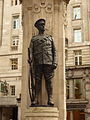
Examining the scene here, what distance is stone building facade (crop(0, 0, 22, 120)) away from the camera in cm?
3541

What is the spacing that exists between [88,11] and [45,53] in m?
26.5

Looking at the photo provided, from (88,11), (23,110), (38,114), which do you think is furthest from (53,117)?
(88,11)

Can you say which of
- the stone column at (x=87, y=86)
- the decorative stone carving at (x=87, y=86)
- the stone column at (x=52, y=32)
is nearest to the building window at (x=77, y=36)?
the stone column at (x=87, y=86)

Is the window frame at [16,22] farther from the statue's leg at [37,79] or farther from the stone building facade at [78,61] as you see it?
the statue's leg at [37,79]

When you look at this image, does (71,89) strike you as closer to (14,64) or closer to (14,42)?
(14,64)

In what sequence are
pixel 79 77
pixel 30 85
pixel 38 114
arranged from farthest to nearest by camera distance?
pixel 79 77
pixel 30 85
pixel 38 114

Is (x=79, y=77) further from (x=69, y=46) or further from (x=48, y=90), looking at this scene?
(x=48, y=90)


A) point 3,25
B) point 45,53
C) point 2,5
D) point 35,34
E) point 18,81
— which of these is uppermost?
point 2,5

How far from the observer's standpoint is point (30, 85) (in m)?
9.70

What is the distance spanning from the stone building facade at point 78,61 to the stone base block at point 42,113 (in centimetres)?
2359

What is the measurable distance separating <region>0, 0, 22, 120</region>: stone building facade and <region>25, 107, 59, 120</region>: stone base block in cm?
2554

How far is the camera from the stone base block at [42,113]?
8969mm

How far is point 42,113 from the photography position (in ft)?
29.5

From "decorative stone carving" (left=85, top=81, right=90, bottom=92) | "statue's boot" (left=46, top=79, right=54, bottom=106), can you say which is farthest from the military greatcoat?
"decorative stone carving" (left=85, top=81, right=90, bottom=92)
